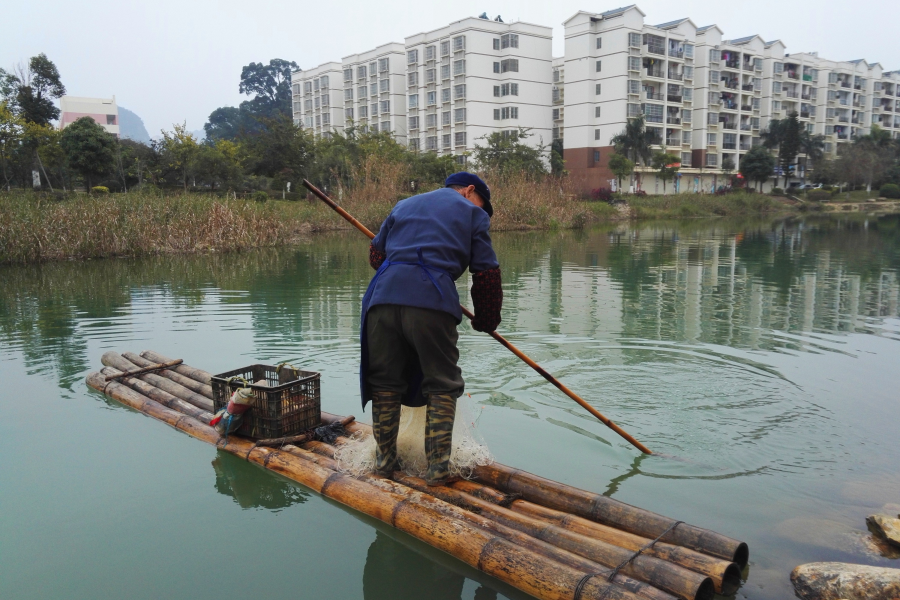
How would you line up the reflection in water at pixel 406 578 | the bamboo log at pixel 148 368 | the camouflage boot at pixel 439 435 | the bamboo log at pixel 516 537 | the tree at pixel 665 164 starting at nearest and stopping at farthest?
the bamboo log at pixel 516 537
the reflection in water at pixel 406 578
the camouflage boot at pixel 439 435
the bamboo log at pixel 148 368
the tree at pixel 665 164

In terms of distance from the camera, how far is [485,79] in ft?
194

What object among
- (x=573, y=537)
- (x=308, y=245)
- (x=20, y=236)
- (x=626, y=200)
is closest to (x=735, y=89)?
(x=626, y=200)

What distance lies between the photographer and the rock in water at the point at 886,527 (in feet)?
12.2

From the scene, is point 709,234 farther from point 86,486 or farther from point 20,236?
point 86,486

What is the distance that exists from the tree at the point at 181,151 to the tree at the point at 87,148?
359cm

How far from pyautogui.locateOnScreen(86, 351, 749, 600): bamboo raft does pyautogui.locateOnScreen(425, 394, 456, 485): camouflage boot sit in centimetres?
8

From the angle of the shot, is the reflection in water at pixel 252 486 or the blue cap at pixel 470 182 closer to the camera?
the blue cap at pixel 470 182

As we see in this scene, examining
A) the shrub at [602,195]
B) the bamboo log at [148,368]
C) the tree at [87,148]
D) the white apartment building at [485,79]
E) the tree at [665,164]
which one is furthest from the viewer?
the white apartment building at [485,79]

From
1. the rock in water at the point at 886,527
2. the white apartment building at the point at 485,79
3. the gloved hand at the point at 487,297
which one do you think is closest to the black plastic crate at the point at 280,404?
the gloved hand at the point at 487,297

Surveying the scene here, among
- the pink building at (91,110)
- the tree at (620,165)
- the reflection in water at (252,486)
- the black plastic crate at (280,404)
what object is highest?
the pink building at (91,110)

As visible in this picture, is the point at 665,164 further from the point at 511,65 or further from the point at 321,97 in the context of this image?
the point at 321,97

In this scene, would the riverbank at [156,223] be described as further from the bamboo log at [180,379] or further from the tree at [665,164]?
the tree at [665,164]

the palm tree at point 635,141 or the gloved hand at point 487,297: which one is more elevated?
the palm tree at point 635,141

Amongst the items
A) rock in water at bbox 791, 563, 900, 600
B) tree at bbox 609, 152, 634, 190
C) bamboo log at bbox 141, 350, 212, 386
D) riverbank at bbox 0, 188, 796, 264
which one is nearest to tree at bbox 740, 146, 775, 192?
tree at bbox 609, 152, 634, 190
